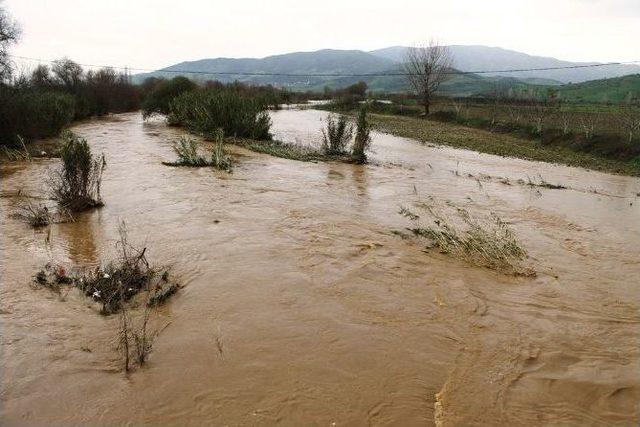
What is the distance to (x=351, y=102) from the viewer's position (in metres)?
52.6

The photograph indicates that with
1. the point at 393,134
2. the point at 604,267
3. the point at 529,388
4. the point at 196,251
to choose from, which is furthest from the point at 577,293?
the point at 393,134

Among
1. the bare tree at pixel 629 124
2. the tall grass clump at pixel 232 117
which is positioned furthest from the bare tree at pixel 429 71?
the tall grass clump at pixel 232 117

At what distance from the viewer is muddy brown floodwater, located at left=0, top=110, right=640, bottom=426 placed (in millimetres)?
3682

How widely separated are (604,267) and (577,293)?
1464 mm

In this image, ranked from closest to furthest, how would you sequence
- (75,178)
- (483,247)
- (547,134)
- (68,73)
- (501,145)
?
(483,247) → (75,178) → (501,145) → (547,134) → (68,73)

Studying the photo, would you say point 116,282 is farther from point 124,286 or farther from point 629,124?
point 629,124

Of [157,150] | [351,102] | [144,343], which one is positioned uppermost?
[351,102]

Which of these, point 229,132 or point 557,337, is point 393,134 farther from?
point 557,337

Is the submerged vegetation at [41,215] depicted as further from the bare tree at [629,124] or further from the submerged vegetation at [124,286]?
the bare tree at [629,124]

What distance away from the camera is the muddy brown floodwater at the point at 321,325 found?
3.68m

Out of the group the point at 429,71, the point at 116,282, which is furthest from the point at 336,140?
the point at 429,71

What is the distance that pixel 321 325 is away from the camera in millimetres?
4934

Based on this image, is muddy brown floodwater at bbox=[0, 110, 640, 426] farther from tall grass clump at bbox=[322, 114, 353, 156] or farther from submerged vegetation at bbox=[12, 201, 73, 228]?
tall grass clump at bbox=[322, 114, 353, 156]

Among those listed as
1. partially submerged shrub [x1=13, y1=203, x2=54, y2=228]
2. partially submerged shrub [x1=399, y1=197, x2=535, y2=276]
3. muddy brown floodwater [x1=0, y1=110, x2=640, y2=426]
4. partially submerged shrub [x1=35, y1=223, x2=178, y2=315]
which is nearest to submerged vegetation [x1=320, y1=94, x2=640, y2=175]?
muddy brown floodwater [x1=0, y1=110, x2=640, y2=426]
